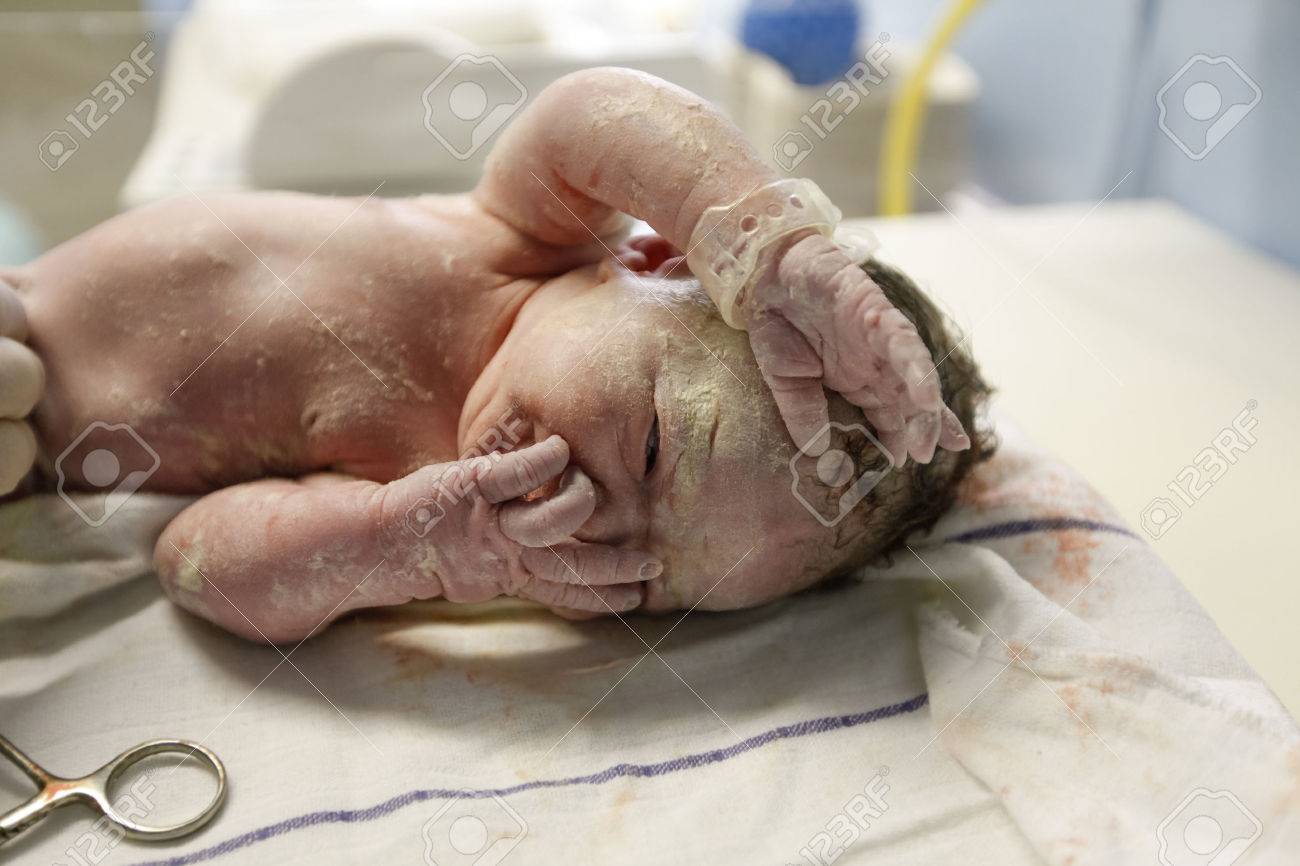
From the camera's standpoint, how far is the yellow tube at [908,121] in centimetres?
227

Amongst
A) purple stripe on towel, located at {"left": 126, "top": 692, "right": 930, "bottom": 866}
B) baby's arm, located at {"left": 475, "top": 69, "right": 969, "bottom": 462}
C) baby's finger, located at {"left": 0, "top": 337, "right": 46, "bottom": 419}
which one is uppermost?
baby's arm, located at {"left": 475, "top": 69, "right": 969, "bottom": 462}

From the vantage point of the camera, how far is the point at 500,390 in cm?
110

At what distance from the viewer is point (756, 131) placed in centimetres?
268

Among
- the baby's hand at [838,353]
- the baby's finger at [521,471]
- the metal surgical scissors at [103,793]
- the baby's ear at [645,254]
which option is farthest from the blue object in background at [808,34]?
the metal surgical scissors at [103,793]

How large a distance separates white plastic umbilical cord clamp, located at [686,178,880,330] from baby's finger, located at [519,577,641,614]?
12.0 inches

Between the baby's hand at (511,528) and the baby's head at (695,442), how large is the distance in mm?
33

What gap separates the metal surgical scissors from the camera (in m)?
0.91

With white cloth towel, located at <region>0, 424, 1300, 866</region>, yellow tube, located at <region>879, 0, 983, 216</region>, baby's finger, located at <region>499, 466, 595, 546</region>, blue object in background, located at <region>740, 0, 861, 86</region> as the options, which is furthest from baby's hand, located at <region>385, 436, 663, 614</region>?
blue object in background, located at <region>740, 0, 861, 86</region>

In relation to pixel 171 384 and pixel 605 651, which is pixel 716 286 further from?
pixel 171 384

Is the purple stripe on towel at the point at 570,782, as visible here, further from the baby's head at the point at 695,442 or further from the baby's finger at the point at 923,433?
the baby's finger at the point at 923,433

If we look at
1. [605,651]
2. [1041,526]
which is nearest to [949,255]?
[1041,526]

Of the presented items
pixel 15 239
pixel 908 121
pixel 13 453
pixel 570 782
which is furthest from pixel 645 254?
pixel 15 239

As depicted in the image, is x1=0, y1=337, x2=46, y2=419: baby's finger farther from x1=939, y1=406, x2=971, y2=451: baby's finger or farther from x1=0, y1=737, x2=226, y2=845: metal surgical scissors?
x1=939, y1=406, x2=971, y2=451: baby's finger

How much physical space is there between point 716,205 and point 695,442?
0.23 metres
